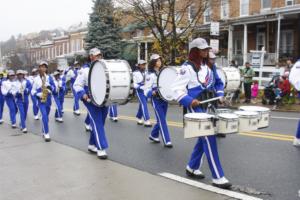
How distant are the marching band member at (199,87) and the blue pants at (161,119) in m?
2.74

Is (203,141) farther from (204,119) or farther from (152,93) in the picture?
(152,93)

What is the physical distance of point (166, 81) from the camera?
9492mm

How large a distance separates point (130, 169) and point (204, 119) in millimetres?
2372

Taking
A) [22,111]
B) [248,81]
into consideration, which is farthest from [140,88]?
[248,81]

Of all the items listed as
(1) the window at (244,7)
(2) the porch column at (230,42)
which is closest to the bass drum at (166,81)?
(2) the porch column at (230,42)

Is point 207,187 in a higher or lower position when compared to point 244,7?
lower

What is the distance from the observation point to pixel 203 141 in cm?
600

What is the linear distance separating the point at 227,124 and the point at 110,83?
288cm

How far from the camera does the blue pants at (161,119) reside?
9133 mm

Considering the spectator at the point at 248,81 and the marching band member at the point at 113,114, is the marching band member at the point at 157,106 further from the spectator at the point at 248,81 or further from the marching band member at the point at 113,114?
the spectator at the point at 248,81

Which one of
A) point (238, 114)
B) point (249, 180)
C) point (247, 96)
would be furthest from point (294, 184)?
point (247, 96)

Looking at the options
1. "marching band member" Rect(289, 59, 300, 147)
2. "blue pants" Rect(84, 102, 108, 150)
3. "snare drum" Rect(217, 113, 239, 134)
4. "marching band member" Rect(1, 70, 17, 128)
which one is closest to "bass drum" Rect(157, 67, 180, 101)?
"blue pants" Rect(84, 102, 108, 150)

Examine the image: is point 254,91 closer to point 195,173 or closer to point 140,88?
point 140,88

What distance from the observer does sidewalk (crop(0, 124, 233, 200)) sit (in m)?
5.89
